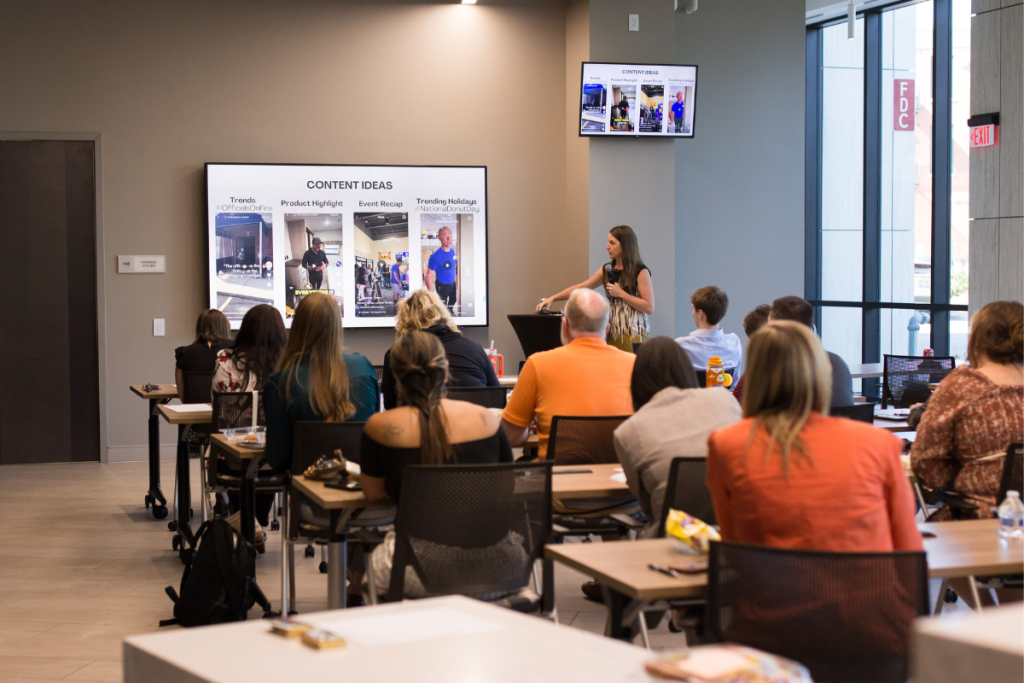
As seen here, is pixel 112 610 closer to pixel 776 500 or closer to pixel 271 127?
pixel 776 500

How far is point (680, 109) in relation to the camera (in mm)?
8312

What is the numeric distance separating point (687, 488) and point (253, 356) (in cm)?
274

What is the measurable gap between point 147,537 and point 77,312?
3.17m

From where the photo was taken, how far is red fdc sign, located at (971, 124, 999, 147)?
6.70m

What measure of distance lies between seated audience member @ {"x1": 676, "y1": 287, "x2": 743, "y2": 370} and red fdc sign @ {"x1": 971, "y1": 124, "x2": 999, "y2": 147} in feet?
8.61

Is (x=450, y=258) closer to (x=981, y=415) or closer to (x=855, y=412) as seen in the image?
(x=855, y=412)

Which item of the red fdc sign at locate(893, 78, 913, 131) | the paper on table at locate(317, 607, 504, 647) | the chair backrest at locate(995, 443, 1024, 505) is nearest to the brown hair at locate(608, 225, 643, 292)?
the red fdc sign at locate(893, 78, 913, 131)

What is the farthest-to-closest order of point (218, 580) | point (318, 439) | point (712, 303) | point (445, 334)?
point (712, 303) → point (445, 334) → point (218, 580) → point (318, 439)

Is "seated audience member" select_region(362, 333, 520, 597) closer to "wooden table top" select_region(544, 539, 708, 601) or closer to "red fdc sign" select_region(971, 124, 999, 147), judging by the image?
"wooden table top" select_region(544, 539, 708, 601)

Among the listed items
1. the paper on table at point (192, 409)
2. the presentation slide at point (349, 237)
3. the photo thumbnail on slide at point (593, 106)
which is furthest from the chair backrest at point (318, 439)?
the photo thumbnail on slide at point (593, 106)

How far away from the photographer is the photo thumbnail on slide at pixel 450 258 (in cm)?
852

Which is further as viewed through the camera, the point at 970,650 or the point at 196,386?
the point at 196,386

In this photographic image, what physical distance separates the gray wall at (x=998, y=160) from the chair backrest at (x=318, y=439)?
195 inches

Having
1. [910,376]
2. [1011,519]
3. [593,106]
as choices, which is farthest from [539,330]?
[1011,519]
